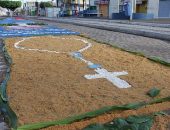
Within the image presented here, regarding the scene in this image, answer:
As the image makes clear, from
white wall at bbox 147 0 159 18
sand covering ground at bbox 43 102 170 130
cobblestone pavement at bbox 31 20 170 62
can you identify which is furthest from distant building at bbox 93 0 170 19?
sand covering ground at bbox 43 102 170 130

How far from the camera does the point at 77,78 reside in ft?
19.7

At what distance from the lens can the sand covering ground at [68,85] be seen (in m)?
4.47

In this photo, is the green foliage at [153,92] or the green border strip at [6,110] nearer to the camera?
the green border strip at [6,110]

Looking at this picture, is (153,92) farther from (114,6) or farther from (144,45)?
(114,6)

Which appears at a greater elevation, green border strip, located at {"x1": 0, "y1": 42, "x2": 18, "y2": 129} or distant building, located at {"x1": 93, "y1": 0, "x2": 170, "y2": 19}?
distant building, located at {"x1": 93, "y1": 0, "x2": 170, "y2": 19}

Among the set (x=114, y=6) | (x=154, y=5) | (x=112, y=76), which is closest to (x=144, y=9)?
(x=154, y=5)

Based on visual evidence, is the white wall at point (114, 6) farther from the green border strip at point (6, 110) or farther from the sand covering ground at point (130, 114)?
the sand covering ground at point (130, 114)

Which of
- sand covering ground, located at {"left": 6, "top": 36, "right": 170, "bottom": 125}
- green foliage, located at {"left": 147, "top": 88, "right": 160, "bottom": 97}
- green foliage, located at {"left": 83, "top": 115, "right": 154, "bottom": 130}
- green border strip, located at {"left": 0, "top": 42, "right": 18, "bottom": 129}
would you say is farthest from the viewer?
green foliage, located at {"left": 147, "top": 88, "right": 160, "bottom": 97}

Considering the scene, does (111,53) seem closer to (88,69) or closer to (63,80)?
(88,69)

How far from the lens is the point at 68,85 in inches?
218

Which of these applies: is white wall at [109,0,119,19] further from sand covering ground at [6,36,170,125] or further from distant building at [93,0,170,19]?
sand covering ground at [6,36,170,125]

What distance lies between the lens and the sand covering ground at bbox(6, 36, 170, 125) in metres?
4.47

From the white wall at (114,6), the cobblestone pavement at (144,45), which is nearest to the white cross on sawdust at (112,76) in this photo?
the cobblestone pavement at (144,45)

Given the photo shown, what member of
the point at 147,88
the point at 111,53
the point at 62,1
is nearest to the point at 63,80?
the point at 147,88
